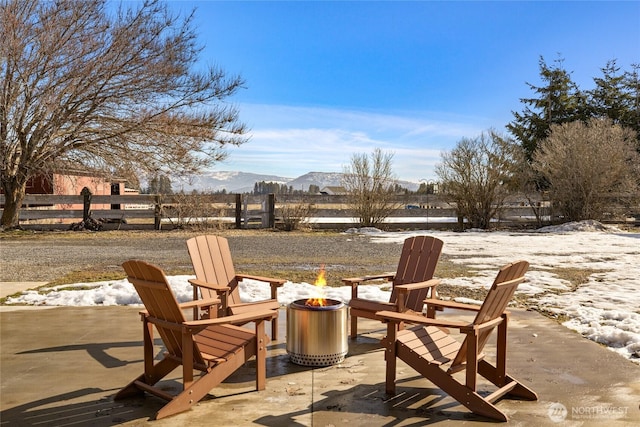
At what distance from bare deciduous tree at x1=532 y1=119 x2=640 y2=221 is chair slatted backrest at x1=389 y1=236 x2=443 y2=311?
1573 centimetres

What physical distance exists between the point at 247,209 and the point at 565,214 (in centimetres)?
1202

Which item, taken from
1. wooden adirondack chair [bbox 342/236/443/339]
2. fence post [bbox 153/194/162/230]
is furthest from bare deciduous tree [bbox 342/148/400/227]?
wooden adirondack chair [bbox 342/236/443/339]

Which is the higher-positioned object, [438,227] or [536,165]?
[536,165]

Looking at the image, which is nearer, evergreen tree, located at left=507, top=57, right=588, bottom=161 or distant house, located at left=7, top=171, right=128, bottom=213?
distant house, located at left=7, top=171, right=128, bottom=213

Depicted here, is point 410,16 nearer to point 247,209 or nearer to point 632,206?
point 247,209


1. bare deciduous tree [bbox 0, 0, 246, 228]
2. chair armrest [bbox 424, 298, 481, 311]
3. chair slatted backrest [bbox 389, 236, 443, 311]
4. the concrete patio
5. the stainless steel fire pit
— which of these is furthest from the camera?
bare deciduous tree [bbox 0, 0, 246, 228]

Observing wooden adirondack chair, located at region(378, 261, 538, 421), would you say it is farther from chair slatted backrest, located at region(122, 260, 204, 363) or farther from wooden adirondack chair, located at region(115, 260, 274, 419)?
chair slatted backrest, located at region(122, 260, 204, 363)

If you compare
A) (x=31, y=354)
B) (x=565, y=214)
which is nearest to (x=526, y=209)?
(x=565, y=214)

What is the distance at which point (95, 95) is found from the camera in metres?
14.8

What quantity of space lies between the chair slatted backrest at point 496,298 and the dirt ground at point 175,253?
14.3ft

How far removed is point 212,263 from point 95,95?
1221 cm

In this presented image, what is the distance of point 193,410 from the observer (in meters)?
3.12

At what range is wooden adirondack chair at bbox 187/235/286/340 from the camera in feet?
13.8

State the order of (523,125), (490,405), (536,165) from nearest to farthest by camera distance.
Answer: (490,405), (536,165), (523,125)
